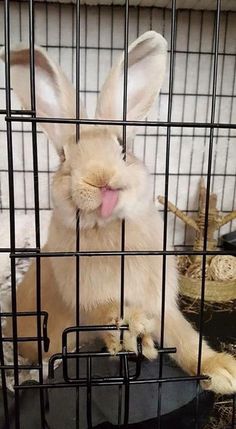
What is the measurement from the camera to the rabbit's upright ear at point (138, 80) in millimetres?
873

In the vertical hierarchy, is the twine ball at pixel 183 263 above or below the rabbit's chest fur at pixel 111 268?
below

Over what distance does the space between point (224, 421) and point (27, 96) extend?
32.7 inches

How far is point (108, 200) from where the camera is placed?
78 centimetres

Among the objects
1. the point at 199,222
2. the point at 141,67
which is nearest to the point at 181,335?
the point at 141,67

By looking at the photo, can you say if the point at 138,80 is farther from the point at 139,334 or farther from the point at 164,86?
the point at 164,86

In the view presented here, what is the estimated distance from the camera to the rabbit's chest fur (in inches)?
37.3

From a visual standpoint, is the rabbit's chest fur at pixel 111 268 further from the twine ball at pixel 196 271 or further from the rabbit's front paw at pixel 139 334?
the twine ball at pixel 196 271

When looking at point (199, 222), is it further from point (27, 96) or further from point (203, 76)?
point (27, 96)

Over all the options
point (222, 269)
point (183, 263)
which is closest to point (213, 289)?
point (222, 269)

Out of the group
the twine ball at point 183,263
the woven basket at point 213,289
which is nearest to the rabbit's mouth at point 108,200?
the woven basket at point 213,289

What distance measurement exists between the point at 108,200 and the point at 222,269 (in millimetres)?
1312

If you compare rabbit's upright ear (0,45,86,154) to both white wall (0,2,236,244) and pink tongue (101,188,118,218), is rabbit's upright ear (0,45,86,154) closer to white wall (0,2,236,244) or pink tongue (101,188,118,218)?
Answer: pink tongue (101,188,118,218)

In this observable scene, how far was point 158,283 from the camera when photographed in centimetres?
99

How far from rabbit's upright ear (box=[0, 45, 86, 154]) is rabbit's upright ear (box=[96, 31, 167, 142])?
7cm
